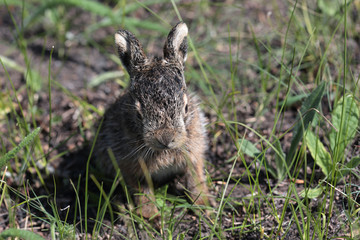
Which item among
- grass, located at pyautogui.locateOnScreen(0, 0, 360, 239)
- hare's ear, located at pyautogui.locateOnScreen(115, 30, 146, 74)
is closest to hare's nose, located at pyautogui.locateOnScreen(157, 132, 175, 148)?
grass, located at pyautogui.locateOnScreen(0, 0, 360, 239)

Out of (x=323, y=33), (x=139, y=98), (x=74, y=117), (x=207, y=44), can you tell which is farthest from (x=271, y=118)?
(x=74, y=117)

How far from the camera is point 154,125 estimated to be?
3.58 meters

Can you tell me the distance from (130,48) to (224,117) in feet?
5.57

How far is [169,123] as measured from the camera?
11.8 feet

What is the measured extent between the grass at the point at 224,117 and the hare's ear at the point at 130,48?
419 millimetres

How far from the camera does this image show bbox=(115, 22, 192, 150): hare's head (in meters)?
3.57

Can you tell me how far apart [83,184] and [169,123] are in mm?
1507

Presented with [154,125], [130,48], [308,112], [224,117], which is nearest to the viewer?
[154,125]

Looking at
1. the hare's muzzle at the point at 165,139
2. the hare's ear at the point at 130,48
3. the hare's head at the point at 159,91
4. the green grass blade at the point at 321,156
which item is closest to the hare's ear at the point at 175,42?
the hare's head at the point at 159,91

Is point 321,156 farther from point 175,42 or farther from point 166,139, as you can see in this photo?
point 175,42

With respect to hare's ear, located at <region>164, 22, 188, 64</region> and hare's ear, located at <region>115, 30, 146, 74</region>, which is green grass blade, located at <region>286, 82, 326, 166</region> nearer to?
hare's ear, located at <region>164, 22, 188, 64</region>

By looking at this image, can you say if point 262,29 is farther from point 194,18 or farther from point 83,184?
point 83,184

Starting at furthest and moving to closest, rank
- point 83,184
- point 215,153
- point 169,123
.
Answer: point 215,153, point 83,184, point 169,123

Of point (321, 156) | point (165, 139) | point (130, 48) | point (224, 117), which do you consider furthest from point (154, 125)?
point (224, 117)
